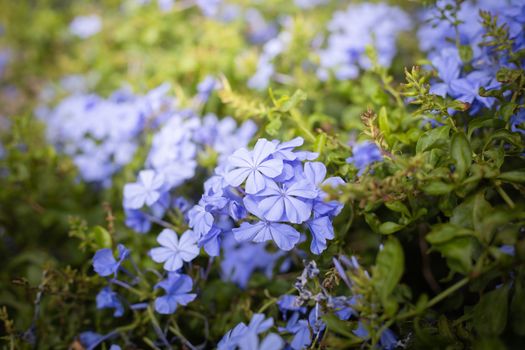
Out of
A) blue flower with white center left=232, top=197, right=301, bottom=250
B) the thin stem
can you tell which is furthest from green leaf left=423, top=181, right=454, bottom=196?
the thin stem

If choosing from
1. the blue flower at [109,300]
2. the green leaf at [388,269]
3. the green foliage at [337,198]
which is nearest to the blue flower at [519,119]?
the green foliage at [337,198]

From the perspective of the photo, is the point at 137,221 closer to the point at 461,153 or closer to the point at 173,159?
the point at 173,159

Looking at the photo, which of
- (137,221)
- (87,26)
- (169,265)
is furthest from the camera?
(87,26)

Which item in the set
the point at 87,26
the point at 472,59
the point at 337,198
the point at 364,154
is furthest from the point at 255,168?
the point at 87,26

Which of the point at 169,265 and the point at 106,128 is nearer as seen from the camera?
the point at 169,265

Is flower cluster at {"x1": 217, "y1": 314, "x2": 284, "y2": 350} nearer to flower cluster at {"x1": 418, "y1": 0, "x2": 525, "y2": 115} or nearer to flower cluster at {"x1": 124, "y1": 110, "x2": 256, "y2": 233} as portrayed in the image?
flower cluster at {"x1": 124, "y1": 110, "x2": 256, "y2": 233}
